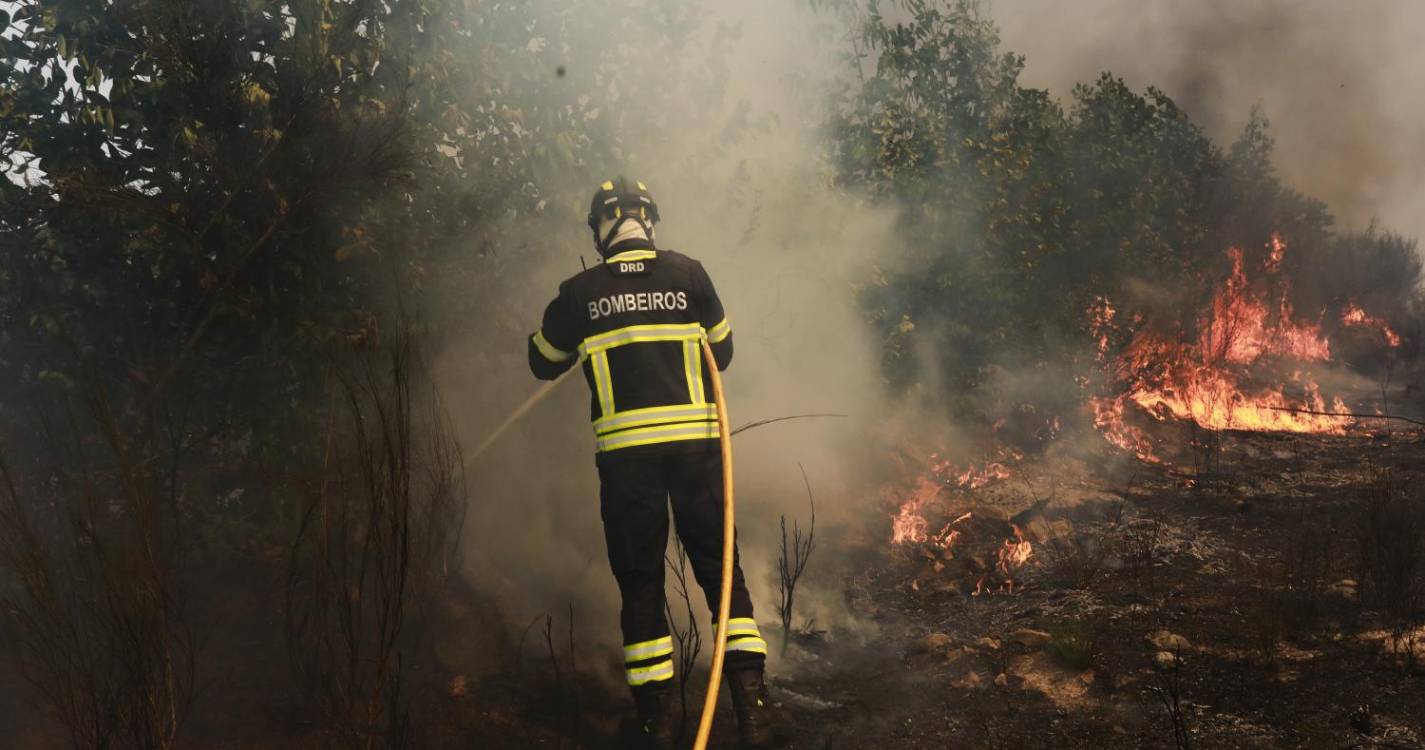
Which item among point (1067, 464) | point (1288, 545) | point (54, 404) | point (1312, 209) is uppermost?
point (1312, 209)

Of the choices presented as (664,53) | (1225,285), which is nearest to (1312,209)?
(1225,285)

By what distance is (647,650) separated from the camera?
3.81 metres

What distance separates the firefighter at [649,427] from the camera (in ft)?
12.7

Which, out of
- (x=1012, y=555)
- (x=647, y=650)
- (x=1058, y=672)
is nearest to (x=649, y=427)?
A: (x=647, y=650)

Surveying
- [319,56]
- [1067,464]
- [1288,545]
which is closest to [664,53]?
[319,56]

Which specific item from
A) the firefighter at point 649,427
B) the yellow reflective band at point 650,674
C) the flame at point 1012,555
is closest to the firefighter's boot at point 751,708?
the firefighter at point 649,427

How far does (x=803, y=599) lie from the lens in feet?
19.0

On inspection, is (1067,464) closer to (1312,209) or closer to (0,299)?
(0,299)

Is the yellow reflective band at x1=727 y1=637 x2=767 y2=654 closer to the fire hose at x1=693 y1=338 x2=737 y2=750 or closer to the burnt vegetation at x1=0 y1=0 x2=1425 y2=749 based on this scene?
the fire hose at x1=693 y1=338 x2=737 y2=750

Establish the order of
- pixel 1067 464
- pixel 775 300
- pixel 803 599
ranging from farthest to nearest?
pixel 1067 464 → pixel 775 300 → pixel 803 599

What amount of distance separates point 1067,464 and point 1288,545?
3353 mm

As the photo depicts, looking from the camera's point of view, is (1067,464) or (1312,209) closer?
(1067,464)

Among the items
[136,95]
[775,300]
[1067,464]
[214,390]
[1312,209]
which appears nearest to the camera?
[136,95]

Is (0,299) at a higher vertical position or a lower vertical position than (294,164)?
lower
